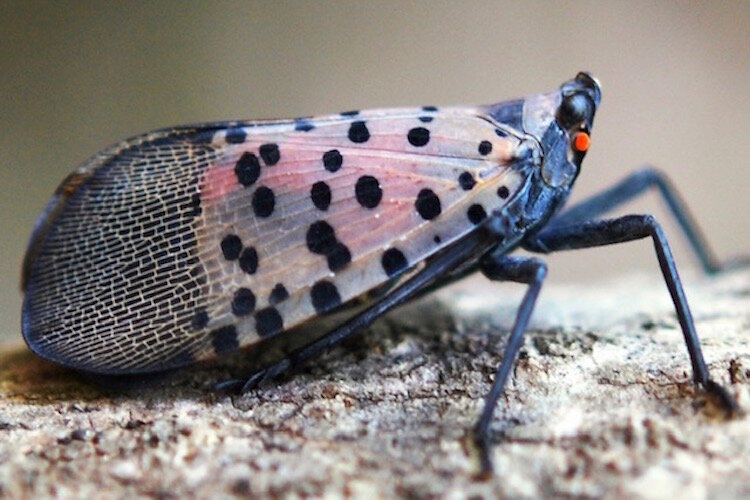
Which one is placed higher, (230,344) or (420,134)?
(420,134)

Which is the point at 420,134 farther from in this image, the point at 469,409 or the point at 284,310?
the point at 469,409

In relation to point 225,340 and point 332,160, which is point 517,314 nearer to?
point 332,160

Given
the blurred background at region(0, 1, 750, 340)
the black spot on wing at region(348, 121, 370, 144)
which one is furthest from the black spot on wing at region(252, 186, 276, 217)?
the blurred background at region(0, 1, 750, 340)

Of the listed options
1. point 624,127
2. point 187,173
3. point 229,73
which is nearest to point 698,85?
point 624,127

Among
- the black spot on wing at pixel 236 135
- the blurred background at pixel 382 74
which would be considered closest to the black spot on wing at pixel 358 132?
the black spot on wing at pixel 236 135

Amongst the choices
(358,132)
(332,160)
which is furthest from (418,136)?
(332,160)

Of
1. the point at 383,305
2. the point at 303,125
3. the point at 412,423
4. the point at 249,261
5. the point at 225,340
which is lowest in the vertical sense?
the point at 412,423
